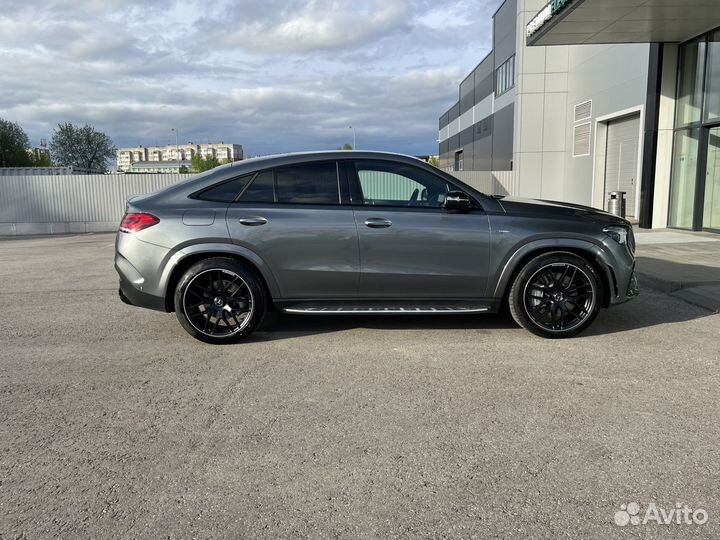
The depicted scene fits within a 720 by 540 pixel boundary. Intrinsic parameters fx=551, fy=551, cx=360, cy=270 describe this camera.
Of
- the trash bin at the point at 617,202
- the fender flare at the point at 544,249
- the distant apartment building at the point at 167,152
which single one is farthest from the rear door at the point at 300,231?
A: the distant apartment building at the point at 167,152

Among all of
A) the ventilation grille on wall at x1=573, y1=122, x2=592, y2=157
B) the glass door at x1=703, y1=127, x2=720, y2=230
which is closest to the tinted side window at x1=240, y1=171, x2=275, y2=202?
the glass door at x1=703, y1=127, x2=720, y2=230

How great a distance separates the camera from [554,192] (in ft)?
83.0

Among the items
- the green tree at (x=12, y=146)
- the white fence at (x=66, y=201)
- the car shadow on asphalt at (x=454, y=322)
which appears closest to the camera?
the car shadow on asphalt at (x=454, y=322)

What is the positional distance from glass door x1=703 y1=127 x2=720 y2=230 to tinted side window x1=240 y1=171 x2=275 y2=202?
12.8 metres

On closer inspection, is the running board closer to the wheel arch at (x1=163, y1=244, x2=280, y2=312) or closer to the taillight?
the wheel arch at (x1=163, y1=244, x2=280, y2=312)

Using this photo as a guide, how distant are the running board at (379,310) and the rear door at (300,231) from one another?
12cm

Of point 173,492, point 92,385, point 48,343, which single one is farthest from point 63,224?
point 173,492

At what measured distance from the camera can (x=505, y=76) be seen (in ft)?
107

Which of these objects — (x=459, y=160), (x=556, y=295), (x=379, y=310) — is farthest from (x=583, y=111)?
(x=459, y=160)

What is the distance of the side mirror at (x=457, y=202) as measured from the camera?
16.7 ft

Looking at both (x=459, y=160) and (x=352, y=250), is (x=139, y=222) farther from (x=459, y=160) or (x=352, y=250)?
(x=459, y=160)

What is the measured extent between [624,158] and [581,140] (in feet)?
12.2

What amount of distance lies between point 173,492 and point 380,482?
1032 mm

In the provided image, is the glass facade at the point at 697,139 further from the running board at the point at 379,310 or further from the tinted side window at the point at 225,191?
the tinted side window at the point at 225,191
